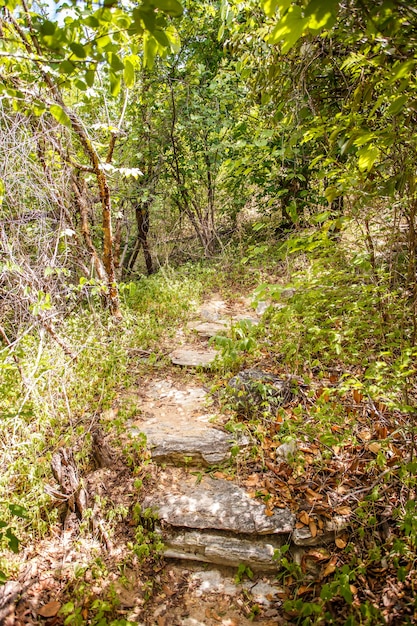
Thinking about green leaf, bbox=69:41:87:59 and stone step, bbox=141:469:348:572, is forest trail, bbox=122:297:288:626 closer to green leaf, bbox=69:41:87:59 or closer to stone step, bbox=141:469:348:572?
stone step, bbox=141:469:348:572

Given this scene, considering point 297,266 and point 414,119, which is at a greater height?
point 414,119

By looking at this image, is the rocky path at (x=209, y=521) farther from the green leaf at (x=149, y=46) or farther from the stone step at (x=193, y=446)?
the green leaf at (x=149, y=46)

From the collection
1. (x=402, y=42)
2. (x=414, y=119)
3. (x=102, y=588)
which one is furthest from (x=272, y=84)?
(x=102, y=588)

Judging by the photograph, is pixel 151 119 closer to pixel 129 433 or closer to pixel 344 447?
pixel 129 433

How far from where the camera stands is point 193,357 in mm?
4496

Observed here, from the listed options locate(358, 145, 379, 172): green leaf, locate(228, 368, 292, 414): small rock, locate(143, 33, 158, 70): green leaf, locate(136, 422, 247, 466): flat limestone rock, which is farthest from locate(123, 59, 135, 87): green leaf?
locate(136, 422, 247, 466): flat limestone rock

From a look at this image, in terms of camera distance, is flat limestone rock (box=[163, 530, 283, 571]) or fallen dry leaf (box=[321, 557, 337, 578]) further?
flat limestone rock (box=[163, 530, 283, 571])

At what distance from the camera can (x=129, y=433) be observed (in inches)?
127

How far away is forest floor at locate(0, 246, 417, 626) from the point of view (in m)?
2.12

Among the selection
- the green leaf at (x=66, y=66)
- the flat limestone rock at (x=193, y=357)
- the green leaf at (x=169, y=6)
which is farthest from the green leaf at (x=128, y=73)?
the flat limestone rock at (x=193, y=357)

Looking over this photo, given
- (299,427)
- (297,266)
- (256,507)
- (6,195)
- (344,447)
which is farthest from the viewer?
(297,266)

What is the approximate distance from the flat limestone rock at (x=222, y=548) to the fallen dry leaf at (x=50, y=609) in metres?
0.71

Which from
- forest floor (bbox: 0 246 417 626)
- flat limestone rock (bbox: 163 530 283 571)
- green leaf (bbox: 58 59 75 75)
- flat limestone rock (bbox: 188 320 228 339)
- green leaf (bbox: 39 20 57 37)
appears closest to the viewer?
green leaf (bbox: 39 20 57 37)

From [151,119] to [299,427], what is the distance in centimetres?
620
